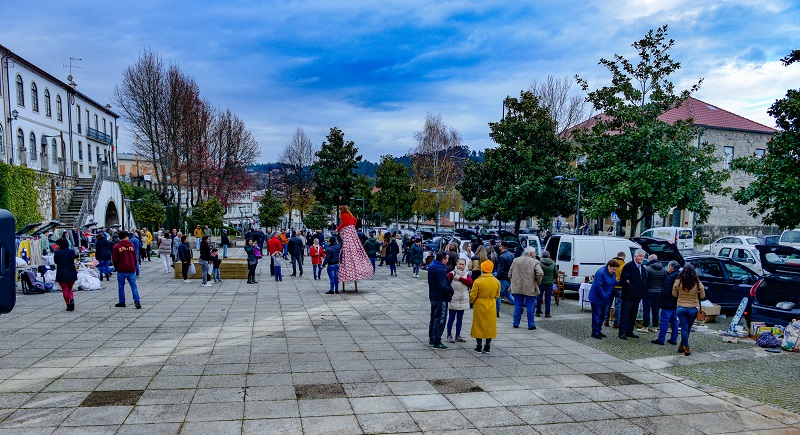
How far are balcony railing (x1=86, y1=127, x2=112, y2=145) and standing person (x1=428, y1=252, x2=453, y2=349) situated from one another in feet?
151

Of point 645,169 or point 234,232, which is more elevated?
point 645,169

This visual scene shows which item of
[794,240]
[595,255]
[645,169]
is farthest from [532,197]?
[595,255]

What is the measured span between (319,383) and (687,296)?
6.32 metres

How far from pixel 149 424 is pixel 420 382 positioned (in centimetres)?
328

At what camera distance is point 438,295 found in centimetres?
841

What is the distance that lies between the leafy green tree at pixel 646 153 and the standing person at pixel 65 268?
64.5 feet

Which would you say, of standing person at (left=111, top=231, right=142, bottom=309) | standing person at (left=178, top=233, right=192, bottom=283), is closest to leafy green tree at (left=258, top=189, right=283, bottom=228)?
standing person at (left=178, top=233, right=192, bottom=283)

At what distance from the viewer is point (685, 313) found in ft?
28.2

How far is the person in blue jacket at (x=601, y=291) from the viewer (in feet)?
31.2

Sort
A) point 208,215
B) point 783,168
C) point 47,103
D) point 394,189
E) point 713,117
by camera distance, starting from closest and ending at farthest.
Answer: point 783,168 → point 47,103 → point 208,215 → point 713,117 → point 394,189

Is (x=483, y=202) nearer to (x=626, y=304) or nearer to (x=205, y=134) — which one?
(x=626, y=304)

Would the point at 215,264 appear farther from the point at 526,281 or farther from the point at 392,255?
the point at 526,281

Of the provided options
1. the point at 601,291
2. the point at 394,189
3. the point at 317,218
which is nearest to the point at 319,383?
the point at 601,291

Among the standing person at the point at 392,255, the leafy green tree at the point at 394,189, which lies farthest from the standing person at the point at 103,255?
the leafy green tree at the point at 394,189
